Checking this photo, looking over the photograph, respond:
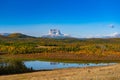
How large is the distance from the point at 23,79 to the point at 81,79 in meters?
4.62

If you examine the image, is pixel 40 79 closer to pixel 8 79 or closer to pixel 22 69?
pixel 8 79

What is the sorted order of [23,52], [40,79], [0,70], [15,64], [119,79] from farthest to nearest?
[23,52], [15,64], [0,70], [40,79], [119,79]

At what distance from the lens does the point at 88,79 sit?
1995 cm

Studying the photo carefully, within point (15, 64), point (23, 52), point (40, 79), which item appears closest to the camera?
point (40, 79)

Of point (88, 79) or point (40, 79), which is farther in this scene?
point (40, 79)

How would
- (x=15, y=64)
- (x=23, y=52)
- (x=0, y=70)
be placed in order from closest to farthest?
1. (x=0, y=70)
2. (x=15, y=64)
3. (x=23, y=52)

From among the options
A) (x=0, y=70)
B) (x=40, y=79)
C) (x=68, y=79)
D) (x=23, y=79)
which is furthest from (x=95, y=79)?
(x=0, y=70)

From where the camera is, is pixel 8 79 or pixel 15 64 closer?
pixel 8 79

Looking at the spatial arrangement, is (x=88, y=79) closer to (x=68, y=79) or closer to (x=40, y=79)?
(x=68, y=79)

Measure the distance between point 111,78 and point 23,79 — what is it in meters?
6.26

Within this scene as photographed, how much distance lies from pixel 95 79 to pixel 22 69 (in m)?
12.1

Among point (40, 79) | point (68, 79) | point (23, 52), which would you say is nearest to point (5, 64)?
point (40, 79)

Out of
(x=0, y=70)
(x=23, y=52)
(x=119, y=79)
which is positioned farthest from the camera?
(x=23, y=52)

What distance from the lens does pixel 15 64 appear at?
30.5 m
